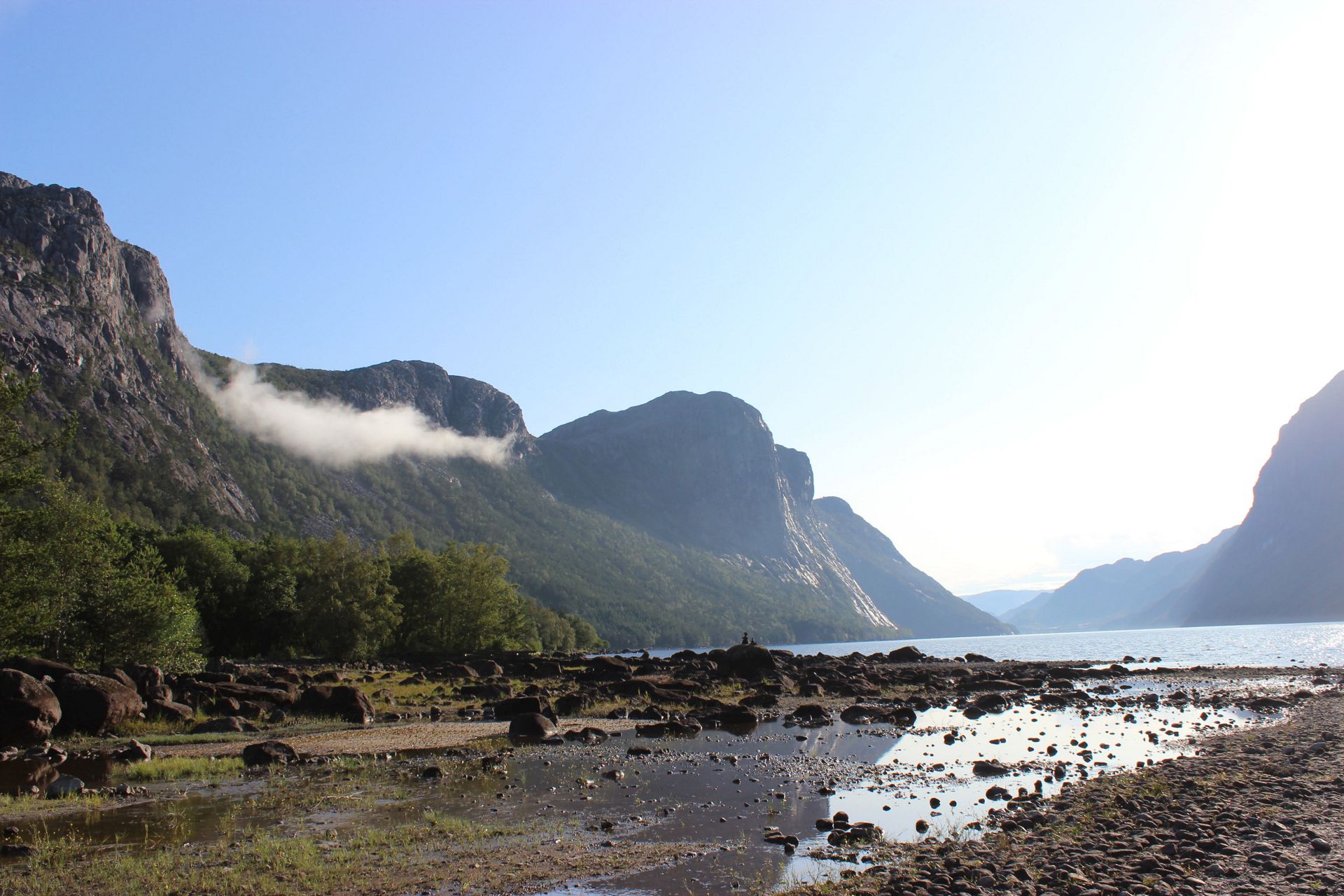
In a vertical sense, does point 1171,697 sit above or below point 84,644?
below

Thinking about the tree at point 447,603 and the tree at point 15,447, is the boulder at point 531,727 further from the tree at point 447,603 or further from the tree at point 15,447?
the tree at point 447,603

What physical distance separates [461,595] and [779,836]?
8233 centimetres

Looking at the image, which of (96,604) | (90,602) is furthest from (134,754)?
(90,602)

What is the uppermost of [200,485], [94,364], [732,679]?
[94,364]

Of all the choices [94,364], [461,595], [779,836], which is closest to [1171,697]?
[779,836]

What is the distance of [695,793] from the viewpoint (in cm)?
2038

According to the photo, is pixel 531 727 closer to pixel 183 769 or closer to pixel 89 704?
pixel 183 769

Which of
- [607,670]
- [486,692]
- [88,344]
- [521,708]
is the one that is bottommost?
[607,670]

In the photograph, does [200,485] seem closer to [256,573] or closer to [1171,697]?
[256,573]

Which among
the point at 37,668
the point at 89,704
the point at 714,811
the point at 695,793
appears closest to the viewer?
the point at 714,811

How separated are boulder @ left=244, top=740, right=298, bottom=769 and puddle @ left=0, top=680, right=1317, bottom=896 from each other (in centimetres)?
197

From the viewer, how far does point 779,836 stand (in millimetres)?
15359

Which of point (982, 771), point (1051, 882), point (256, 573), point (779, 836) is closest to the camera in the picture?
point (1051, 882)

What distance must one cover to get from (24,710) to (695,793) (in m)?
24.9
